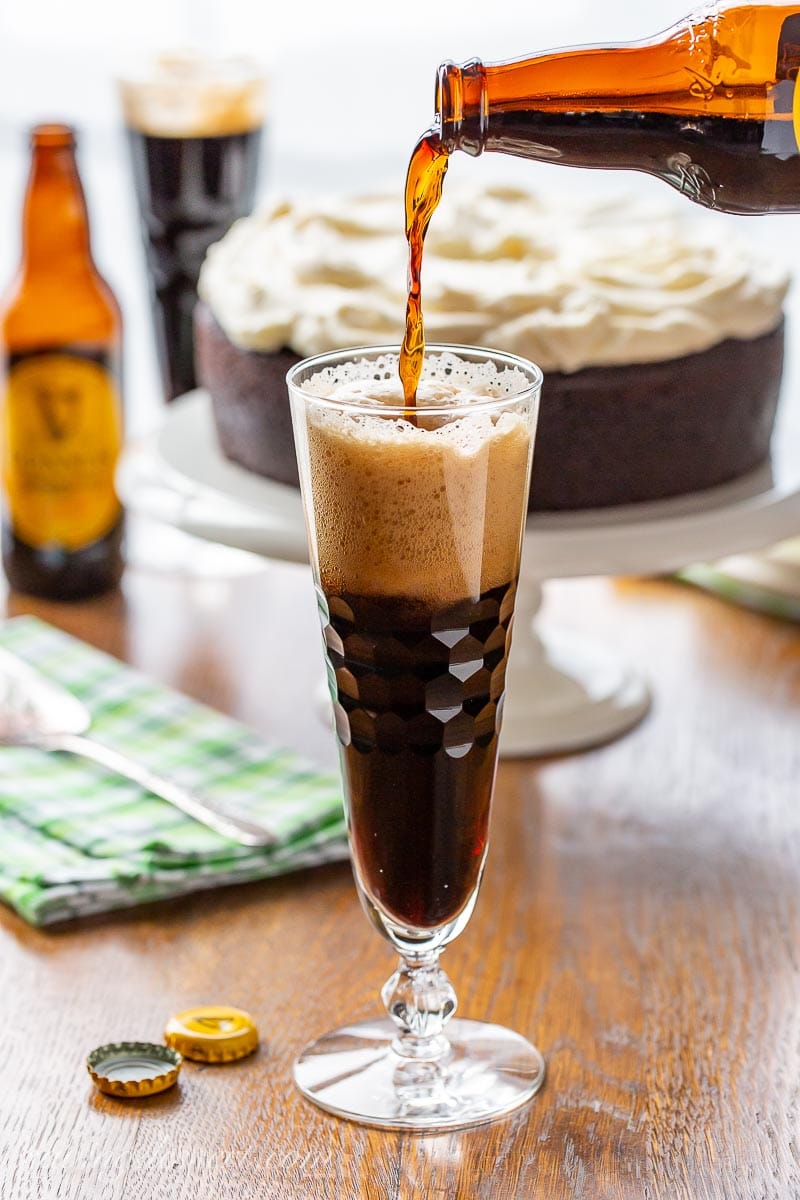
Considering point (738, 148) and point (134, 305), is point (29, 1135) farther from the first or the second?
point (134, 305)

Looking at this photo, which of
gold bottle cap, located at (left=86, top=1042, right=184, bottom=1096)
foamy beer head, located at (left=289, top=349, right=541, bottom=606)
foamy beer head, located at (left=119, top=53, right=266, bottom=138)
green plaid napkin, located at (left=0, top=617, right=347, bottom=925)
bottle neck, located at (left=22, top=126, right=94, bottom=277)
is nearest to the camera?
foamy beer head, located at (left=289, top=349, right=541, bottom=606)

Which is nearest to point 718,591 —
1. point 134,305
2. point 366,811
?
point 366,811

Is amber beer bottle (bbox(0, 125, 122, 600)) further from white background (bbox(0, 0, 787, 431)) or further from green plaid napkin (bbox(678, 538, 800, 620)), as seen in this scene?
white background (bbox(0, 0, 787, 431))

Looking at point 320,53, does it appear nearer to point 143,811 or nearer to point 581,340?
point 581,340

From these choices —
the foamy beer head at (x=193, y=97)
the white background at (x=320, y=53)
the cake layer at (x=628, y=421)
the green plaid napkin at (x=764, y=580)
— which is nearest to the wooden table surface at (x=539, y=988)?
the green plaid napkin at (x=764, y=580)

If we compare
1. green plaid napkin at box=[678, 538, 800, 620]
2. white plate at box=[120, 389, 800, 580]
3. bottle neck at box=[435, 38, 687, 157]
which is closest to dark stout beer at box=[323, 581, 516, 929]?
bottle neck at box=[435, 38, 687, 157]

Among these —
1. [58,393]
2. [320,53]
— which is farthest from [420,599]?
[320,53]
